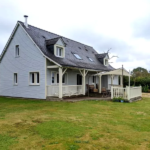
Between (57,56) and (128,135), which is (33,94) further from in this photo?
(128,135)

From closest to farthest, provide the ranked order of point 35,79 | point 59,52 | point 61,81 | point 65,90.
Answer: point 61,81 → point 65,90 → point 35,79 → point 59,52

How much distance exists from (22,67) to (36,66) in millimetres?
2031

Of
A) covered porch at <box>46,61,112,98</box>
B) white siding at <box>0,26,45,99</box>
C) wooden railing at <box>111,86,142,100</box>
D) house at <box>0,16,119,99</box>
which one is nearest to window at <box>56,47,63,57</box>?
house at <box>0,16,119,99</box>

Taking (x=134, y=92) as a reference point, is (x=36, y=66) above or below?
above

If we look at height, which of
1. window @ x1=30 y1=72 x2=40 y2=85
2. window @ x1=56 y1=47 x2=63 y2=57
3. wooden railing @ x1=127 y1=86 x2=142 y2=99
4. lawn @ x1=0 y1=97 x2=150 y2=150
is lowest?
lawn @ x1=0 y1=97 x2=150 y2=150

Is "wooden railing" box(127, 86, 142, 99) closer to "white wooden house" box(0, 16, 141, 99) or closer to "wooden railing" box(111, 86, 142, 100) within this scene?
"wooden railing" box(111, 86, 142, 100)

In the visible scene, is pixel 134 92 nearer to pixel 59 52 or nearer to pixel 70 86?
pixel 70 86

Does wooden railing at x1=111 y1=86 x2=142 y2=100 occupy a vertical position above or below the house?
below

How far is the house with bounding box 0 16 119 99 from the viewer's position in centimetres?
1427

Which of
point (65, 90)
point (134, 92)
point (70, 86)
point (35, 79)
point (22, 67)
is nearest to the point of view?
point (134, 92)

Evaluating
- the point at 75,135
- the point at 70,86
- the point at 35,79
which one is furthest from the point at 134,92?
the point at 75,135

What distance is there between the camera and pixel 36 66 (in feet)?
48.6

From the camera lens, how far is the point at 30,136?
4.88 metres

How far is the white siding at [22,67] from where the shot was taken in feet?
47.9
